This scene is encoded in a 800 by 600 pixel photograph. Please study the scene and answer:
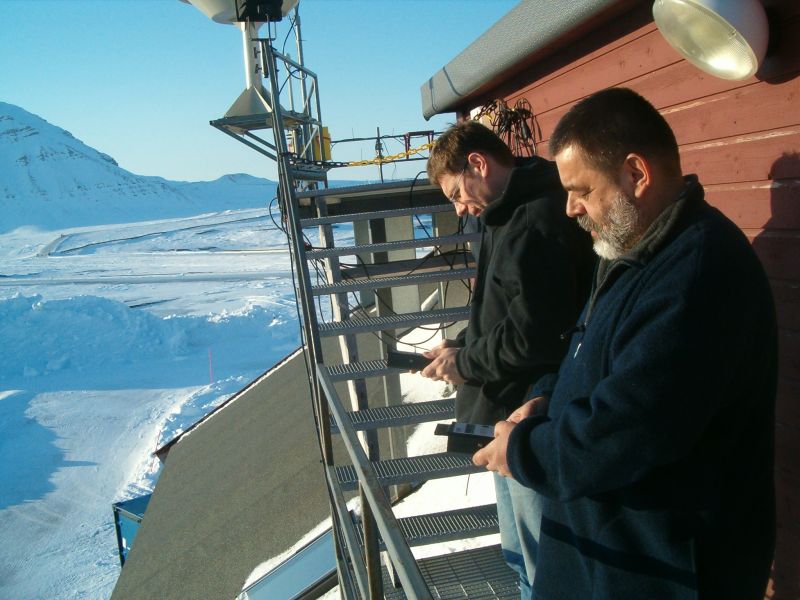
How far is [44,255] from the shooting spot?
48000 millimetres

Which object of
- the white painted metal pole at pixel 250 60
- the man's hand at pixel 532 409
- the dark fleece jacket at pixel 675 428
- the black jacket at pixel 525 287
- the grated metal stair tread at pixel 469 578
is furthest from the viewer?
the white painted metal pole at pixel 250 60

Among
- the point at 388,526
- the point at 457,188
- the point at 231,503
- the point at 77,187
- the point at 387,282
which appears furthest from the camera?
the point at 77,187

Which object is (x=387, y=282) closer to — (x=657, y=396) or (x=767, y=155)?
(x=767, y=155)

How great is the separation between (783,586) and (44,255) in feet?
177

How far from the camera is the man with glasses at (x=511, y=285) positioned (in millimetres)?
1994

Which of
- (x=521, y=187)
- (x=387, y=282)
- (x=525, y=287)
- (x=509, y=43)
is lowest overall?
(x=387, y=282)

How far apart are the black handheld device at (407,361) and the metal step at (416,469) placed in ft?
2.94

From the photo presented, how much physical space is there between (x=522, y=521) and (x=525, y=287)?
0.79 metres

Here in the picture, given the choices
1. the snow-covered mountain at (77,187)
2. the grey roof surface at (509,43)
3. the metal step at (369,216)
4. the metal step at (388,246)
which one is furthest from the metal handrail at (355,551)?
the snow-covered mountain at (77,187)

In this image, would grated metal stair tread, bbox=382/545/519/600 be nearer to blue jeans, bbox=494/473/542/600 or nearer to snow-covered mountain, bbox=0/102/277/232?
blue jeans, bbox=494/473/542/600

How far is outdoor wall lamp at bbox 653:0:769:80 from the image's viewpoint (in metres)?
1.83

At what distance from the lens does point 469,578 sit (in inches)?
124

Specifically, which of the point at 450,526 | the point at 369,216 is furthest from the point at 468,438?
the point at 369,216

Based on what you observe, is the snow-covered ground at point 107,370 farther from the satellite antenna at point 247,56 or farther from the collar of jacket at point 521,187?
the satellite antenna at point 247,56
